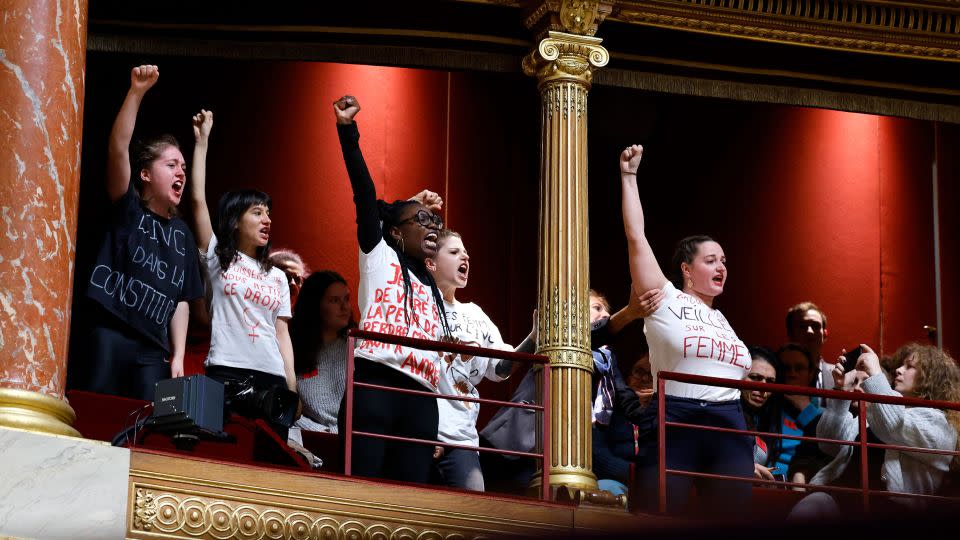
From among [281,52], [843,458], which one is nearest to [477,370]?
[843,458]

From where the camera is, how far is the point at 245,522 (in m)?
5.44

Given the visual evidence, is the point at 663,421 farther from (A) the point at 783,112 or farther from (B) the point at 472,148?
(A) the point at 783,112

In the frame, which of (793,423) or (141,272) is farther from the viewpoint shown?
(793,423)

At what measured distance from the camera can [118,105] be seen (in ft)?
29.2

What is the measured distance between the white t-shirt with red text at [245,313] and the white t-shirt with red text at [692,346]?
68.4 inches

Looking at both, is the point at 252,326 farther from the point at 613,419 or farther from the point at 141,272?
the point at 613,419

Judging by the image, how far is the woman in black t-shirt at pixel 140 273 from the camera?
19.8 feet

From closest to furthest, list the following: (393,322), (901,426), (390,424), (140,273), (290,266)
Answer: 1. (390,424)
2. (393,322)
3. (140,273)
4. (901,426)
5. (290,266)

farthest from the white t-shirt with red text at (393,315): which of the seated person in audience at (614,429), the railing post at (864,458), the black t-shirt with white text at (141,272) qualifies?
the railing post at (864,458)

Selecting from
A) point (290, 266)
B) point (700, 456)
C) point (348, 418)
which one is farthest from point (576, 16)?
point (348, 418)

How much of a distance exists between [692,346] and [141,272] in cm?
248

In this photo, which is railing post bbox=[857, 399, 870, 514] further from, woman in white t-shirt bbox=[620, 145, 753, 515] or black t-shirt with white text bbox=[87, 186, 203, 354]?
black t-shirt with white text bbox=[87, 186, 203, 354]

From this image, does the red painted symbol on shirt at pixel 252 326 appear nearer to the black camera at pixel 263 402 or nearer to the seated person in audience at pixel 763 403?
the black camera at pixel 263 402

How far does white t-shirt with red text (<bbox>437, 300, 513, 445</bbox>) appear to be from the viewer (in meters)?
6.35
